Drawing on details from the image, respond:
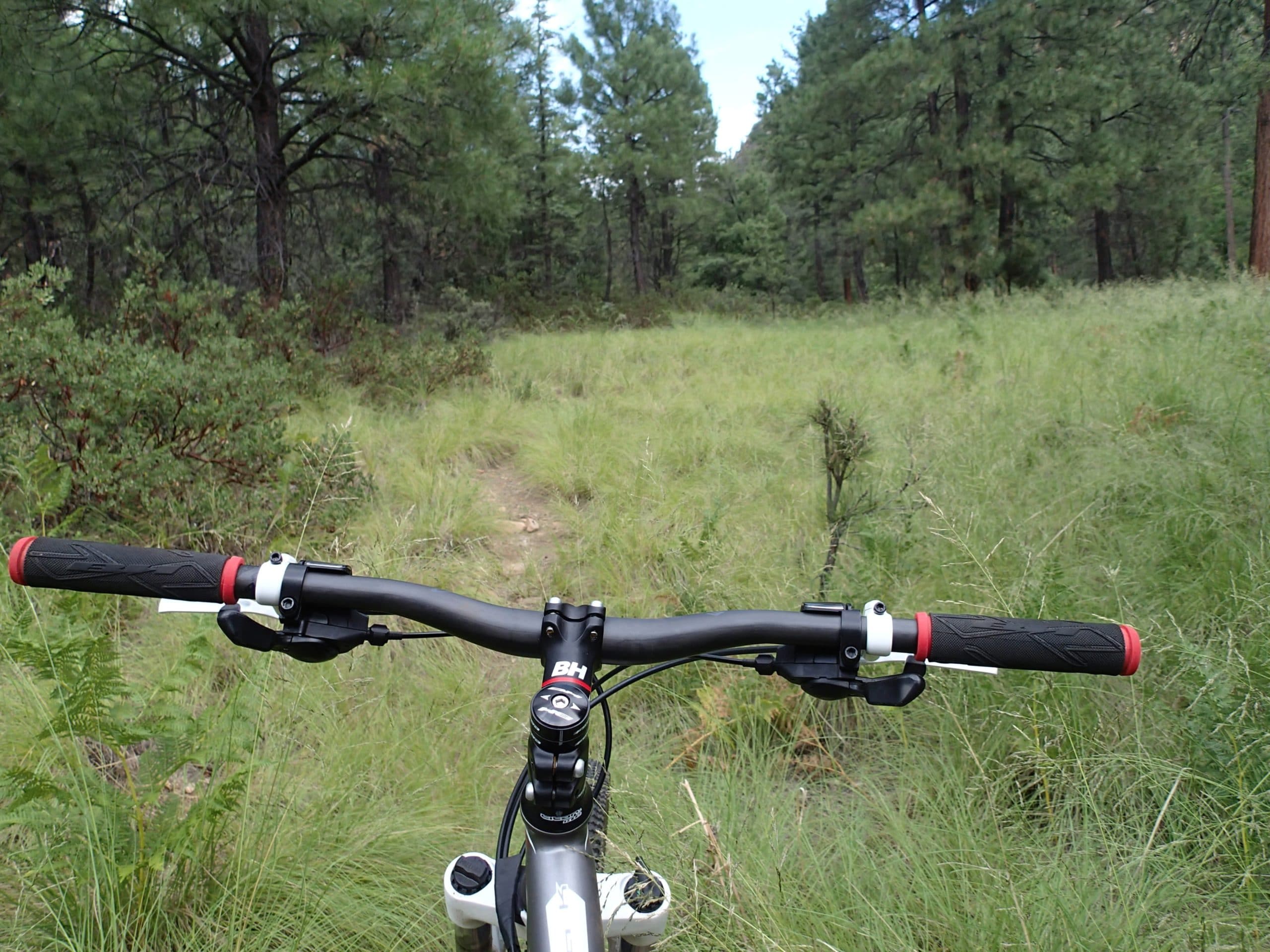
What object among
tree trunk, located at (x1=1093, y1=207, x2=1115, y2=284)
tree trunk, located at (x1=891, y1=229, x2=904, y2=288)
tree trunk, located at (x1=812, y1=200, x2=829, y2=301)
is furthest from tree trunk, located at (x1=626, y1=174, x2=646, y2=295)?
tree trunk, located at (x1=1093, y1=207, x2=1115, y2=284)

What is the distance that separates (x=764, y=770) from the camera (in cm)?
221

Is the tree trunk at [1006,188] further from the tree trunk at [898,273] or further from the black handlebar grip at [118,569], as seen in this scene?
the black handlebar grip at [118,569]

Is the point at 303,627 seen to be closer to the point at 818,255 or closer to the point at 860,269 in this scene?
the point at 818,255

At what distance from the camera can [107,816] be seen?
156cm

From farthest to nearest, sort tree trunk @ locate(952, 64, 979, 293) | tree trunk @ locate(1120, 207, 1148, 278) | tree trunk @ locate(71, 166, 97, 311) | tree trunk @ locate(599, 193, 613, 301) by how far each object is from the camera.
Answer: tree trunk @ locate(1120, 207, 1148, 278)
tree trunk @ locate(599, 193, 613, 301)
tree trunk @ locate(952, 64, 979, 293)
tree trunk @ locate(71, 166, 97, 311)

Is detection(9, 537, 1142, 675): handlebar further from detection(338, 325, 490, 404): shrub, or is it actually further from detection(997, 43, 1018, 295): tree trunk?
detection(997, 43, 1018, 295): tree trunk

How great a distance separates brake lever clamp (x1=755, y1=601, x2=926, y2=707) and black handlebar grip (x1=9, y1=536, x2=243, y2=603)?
689mm

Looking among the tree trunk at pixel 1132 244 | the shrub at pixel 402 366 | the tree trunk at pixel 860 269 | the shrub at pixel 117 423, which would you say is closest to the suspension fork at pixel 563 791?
the shrub at pixel 117 423

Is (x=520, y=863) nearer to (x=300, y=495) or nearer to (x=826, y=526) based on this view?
(x=826, y=526)

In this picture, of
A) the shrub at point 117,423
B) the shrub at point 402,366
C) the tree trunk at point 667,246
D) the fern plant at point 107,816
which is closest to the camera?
the fern plant at point 107,816

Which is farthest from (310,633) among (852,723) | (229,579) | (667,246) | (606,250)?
(667,246)

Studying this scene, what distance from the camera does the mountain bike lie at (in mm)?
824

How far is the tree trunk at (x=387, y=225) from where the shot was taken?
9805mm

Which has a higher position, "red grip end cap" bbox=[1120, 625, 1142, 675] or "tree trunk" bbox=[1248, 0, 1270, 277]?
"tree trunk" bbox=[1248, 0, 1270, 277]
